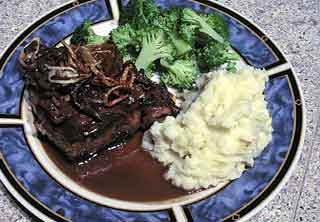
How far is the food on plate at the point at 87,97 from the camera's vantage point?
3668 millimetres

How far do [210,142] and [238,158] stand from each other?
242 mm

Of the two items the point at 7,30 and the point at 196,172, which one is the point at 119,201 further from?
the point at 7,30

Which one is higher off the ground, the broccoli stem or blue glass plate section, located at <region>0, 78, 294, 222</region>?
the broccoli stem

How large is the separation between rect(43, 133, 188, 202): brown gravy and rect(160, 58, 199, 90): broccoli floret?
623 millimetres

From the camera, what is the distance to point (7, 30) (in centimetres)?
471

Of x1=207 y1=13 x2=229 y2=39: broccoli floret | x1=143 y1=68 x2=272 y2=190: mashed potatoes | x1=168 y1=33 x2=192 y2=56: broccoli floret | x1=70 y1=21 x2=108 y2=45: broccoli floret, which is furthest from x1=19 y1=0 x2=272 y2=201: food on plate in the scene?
x1=207 y1=13 x2=229 y2=39: broccoli floret

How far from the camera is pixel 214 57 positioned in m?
4.18

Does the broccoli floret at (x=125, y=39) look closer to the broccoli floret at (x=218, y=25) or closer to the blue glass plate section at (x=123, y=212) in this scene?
the broccoli floret at (x=218, y=25)

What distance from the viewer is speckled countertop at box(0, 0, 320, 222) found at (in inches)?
148

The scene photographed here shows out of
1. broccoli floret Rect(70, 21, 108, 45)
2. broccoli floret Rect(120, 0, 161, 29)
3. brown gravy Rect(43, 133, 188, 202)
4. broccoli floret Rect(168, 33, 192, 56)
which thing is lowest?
brown gravy Rect(43, 133, 188, 202)

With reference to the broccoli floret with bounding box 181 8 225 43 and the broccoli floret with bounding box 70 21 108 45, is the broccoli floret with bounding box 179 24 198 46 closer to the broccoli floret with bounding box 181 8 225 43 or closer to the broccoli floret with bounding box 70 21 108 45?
the broccoli floret with bounding box 181 8 225 43

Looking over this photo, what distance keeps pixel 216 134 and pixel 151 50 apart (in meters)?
1.05

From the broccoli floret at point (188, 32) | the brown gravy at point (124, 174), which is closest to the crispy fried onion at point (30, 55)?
the brown gravy at point (124, 174)

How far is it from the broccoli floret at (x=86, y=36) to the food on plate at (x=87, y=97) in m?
0.37
